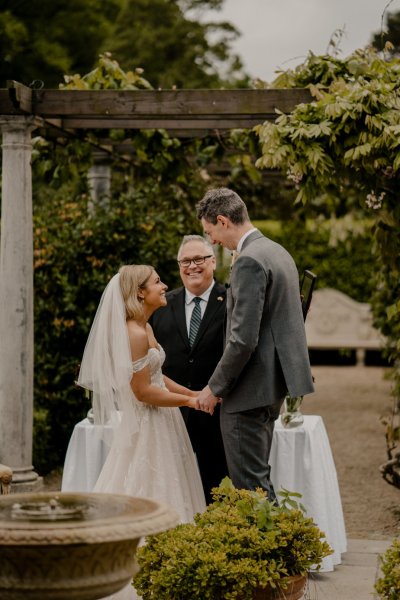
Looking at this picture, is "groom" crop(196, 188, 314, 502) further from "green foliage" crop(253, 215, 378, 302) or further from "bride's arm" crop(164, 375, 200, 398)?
"green foliage" crop(253, 215, 378, 302)

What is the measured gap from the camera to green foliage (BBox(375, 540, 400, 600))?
3.57 metres

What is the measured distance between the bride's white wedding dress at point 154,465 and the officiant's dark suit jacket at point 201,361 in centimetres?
33

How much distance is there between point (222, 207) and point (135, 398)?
1108 millimetres

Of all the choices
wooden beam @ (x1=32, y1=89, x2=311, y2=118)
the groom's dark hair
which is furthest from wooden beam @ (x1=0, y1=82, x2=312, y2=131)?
the groom's dark hair

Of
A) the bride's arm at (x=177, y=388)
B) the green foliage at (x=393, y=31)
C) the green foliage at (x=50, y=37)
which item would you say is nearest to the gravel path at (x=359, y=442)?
the bride's arm at (x=177, y=388)

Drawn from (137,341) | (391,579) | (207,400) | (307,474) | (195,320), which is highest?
(195,320)

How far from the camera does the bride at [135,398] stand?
15.9ft

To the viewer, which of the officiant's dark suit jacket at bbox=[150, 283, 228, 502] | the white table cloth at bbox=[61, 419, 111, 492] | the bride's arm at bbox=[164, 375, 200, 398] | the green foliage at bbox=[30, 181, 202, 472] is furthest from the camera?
Result: the green foliage at bbox=[30, 181, 202, 472]

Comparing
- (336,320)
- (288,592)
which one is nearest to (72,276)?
(288,592)

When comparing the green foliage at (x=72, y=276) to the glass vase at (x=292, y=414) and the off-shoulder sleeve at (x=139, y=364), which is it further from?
the off-shoulder sleeve at (x=139, y=364)

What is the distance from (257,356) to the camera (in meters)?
4.71

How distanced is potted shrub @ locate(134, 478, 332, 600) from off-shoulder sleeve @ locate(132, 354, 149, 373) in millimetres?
1037

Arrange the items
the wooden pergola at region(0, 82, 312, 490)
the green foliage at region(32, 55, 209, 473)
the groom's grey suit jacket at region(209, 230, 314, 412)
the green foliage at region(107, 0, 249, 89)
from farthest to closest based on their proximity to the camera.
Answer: the green foliage at region(107, 0, 249, 89)
the green foliage at region(32, 55, 209, 473)
the wooden pergola at region(0, 82, 312, 490)
the groom's grey suit jacket at region(209, 230, 314, 412)

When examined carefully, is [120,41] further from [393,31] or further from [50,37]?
[393,31]
